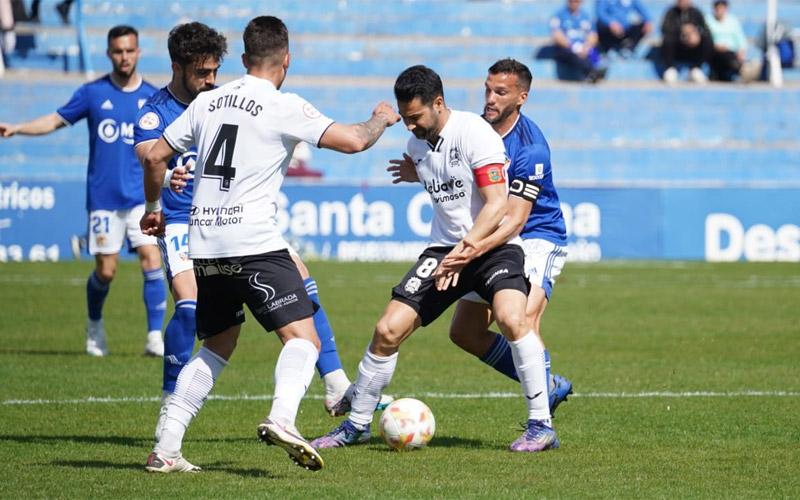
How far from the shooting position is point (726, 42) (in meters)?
30.9

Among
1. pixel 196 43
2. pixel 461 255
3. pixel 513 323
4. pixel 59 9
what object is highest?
pixel 196 43

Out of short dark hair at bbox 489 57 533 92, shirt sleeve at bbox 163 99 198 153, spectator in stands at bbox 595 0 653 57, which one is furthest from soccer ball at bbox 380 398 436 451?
spectator in stands at bbox 595 0 653 57

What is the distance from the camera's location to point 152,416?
8914 millimetres

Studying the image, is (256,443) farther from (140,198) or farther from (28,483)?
(140,198)

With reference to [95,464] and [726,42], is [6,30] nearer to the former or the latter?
[726,42]

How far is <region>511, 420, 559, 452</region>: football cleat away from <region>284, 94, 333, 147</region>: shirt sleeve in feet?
7.08

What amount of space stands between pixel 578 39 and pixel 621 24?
53.9 inches

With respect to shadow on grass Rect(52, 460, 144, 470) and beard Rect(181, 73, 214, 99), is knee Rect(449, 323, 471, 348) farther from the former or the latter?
shadow on grass Rect(52, 460, 144, 470)

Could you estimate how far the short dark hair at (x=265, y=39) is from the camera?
6637 mm

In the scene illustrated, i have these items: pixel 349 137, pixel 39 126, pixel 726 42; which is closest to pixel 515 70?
pixel 349 137

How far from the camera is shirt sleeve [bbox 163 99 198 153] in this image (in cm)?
677

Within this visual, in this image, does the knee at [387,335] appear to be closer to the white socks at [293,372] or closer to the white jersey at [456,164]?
the white jersey at [456,164]

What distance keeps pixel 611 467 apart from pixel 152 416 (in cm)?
330

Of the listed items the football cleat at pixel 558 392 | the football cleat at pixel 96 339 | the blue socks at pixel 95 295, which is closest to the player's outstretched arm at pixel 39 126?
the blue socks at pixel 95 295
